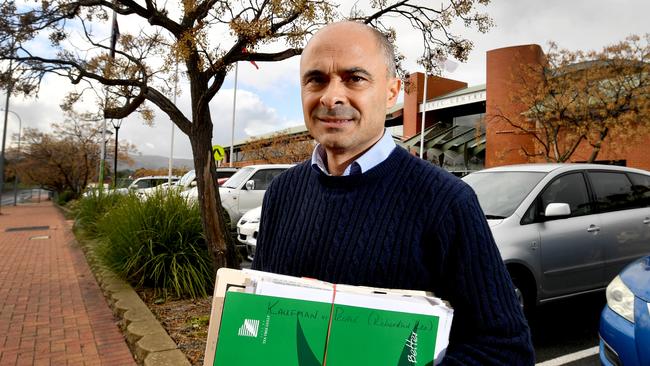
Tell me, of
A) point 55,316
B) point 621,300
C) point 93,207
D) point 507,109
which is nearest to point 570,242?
point 621,300

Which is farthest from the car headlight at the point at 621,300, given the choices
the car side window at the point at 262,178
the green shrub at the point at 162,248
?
the car side window at the point at 262,178

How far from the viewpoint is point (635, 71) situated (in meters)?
16.9

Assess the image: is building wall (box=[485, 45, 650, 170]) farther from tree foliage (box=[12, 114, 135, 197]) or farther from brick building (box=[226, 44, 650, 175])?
tree foliage (box=[12, 114, 135, 197])

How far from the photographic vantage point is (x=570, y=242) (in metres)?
4.83

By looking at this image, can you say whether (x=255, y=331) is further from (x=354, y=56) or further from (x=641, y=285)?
(x=641, y=285)

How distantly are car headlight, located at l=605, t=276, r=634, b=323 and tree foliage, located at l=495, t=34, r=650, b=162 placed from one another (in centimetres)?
1597

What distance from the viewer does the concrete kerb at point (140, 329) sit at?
12.4ft

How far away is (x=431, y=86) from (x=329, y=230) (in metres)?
34.3

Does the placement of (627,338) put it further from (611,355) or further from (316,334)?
(316,334)

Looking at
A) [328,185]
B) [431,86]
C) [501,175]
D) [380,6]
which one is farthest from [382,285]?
[431,86]

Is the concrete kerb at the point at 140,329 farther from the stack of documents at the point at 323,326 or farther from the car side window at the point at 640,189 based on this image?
the car side window at the point at 640,189

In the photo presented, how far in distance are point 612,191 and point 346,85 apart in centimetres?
534

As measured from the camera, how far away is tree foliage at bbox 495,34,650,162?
16.9m

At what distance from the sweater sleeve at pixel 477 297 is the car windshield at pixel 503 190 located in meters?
3.69
